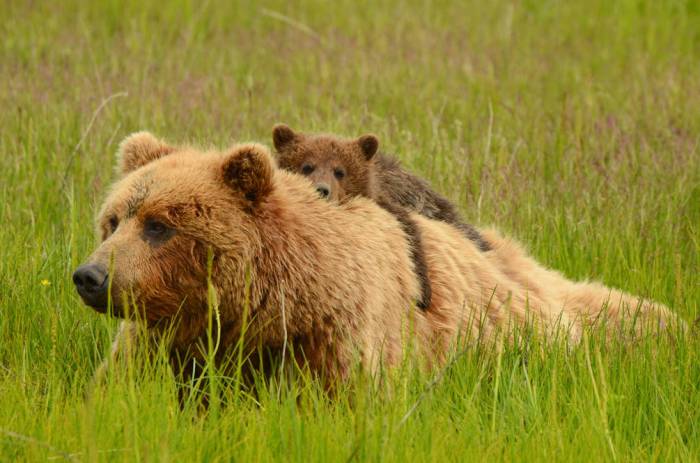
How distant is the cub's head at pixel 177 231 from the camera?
436cm

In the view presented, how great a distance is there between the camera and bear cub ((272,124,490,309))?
6.51 meters

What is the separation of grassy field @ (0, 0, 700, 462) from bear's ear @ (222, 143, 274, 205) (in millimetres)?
779

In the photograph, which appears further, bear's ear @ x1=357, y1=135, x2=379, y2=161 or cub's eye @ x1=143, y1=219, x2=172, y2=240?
bear's ear @ x1=357, y1=135, x2=379, y2=161

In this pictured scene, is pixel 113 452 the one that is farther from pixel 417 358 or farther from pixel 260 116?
pixel 260 116

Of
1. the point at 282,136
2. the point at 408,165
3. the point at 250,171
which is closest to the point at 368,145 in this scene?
the point at 282,136

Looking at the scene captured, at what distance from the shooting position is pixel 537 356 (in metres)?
4.49

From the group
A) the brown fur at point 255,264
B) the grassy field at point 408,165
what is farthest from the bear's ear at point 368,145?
the brown fur at point 255,264

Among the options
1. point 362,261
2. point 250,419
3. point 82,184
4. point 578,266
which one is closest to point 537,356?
point 362,261

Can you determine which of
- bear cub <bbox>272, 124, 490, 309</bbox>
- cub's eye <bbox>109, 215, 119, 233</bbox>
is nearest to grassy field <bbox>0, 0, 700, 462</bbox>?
cub's eye <bbox>109, 215, 119, 233</bbox>

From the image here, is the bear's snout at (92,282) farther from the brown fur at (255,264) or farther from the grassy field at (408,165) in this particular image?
the grassy field at (408,165)

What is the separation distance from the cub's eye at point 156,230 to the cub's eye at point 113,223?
0.25 metres

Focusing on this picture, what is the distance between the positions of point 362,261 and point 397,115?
499 cm

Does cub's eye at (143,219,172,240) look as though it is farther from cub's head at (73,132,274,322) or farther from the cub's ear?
the cub's ear

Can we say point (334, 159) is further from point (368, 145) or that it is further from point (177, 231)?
point (177, 231)
